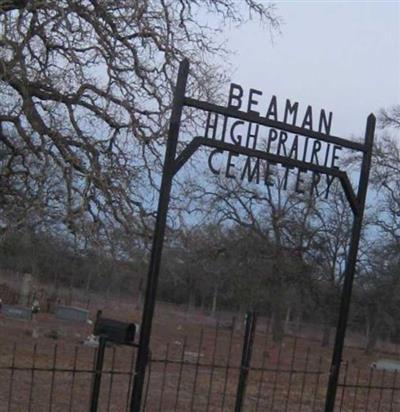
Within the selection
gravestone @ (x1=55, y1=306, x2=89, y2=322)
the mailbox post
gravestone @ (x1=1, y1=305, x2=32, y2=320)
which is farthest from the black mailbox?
gravestone @ (x1=55, y1=306, x2=89, y2=322)

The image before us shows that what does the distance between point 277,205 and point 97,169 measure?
99.8 ft

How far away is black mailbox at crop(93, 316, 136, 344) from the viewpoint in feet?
17.2

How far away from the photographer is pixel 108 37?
10.4m

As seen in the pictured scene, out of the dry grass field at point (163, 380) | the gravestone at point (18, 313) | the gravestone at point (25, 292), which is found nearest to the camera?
the dry grass field at point (163, 380)

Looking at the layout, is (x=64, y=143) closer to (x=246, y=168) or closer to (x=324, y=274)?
(x=246, y=168)

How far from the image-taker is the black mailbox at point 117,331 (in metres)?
5.25

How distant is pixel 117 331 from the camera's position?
529cm

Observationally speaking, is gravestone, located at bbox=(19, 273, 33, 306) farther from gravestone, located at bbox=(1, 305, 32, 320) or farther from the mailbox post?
the mailbox post

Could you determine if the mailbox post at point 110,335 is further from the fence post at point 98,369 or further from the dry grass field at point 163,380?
the dry grass field at point 163,380

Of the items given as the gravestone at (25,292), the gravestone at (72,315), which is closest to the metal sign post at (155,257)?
the gravestone at (72,315)

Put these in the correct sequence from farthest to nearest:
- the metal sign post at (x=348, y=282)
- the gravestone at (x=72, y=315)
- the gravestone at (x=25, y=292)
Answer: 1. the gravestone at (x=25, y=292)
2. the gravestone at (x=72, y=315)
3. the metal sign post at (x=348, y=282)

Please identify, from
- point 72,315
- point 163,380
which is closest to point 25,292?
point 72,315

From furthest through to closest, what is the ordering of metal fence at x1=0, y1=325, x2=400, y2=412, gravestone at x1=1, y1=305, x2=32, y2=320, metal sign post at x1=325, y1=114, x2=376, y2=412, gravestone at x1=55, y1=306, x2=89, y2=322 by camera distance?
1. gravestone at x1=55, y1=306, x2=89, y2=322
2. gravestone at x1=1, y1=305, x2=32, y2=320
3. metal fence at x1=0, y1=325, x2=400, y2=412
4. metal sign post at x1=325, y1=114, x2=376, y2=412

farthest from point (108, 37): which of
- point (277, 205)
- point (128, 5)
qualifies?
point (277, 205)
